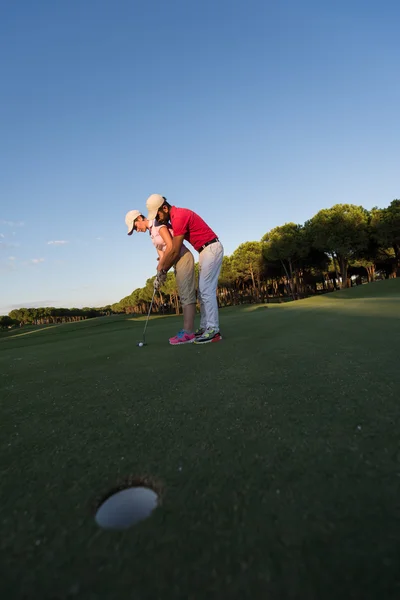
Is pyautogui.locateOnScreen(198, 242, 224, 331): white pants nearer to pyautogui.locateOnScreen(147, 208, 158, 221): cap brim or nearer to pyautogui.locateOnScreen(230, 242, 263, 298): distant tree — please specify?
pyautogui.locateOnScreen(147, 208, 158, 221): cap brim

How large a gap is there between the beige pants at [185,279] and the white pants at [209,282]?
339mm

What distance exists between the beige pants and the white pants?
1.11 ft

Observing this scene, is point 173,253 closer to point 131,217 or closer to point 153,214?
point 153,214

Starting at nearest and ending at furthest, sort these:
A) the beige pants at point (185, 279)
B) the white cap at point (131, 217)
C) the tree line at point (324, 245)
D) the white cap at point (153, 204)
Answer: the white cap at point (153, 204)
the beige pants at point (185, 279)
the white cap at point (131, 217)
the tree line at point (324, 245)

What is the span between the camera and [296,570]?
71cm

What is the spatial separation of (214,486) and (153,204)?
4535mm

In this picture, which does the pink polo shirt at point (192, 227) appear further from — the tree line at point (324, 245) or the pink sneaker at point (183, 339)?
the tree line at point (324, 245)

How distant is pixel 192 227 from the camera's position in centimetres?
491

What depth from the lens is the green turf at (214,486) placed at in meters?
0.71

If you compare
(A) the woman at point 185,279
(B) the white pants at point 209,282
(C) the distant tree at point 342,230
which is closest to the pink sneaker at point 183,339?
(A) the woman at point 185,279

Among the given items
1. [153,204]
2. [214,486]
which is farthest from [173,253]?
[214,486]

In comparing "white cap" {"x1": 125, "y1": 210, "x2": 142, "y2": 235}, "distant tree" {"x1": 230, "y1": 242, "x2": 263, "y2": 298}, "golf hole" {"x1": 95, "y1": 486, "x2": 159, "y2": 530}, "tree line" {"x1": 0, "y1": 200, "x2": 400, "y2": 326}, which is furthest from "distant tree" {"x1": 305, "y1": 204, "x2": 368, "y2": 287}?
"golf hole" {"x1": 95, "y1": 486, "x2": 159, "y2": 530}

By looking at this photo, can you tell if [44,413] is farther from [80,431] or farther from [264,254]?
[264,254]

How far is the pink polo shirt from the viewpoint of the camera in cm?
484
